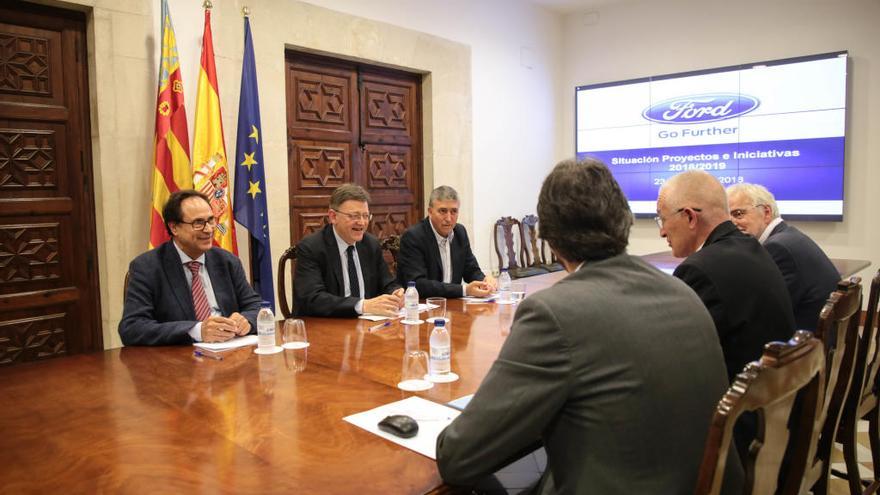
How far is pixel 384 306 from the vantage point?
2.74 meters

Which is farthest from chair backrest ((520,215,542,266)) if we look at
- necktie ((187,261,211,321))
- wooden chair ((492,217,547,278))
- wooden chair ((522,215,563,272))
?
necktie ((187,261,211,321))

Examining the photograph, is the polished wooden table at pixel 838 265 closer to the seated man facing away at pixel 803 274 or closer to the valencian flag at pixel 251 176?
the seated man facing away at pixel 803 274

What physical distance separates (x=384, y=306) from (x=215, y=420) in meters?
1.24

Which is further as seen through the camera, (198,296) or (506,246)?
(506,246)

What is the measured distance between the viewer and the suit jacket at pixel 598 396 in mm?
1129

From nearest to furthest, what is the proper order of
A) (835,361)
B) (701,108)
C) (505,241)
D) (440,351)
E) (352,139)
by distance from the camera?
(835,361), (440,351), (352,139), (701,108), (505,241)

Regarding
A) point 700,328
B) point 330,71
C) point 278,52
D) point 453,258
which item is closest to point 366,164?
point 330,71

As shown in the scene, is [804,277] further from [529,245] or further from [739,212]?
[529,245]


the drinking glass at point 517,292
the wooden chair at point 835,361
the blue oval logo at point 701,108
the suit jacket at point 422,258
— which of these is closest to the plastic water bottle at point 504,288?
the drinking glass at point 517,292

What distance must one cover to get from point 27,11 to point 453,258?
2.64 meters

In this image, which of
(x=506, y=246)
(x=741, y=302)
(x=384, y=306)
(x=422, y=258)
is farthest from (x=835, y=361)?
(x=506, y=246)

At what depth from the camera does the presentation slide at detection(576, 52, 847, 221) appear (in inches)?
221

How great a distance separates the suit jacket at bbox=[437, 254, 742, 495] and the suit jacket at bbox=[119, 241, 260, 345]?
4.91 feet

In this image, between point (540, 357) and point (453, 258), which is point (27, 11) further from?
point (540, 357)
